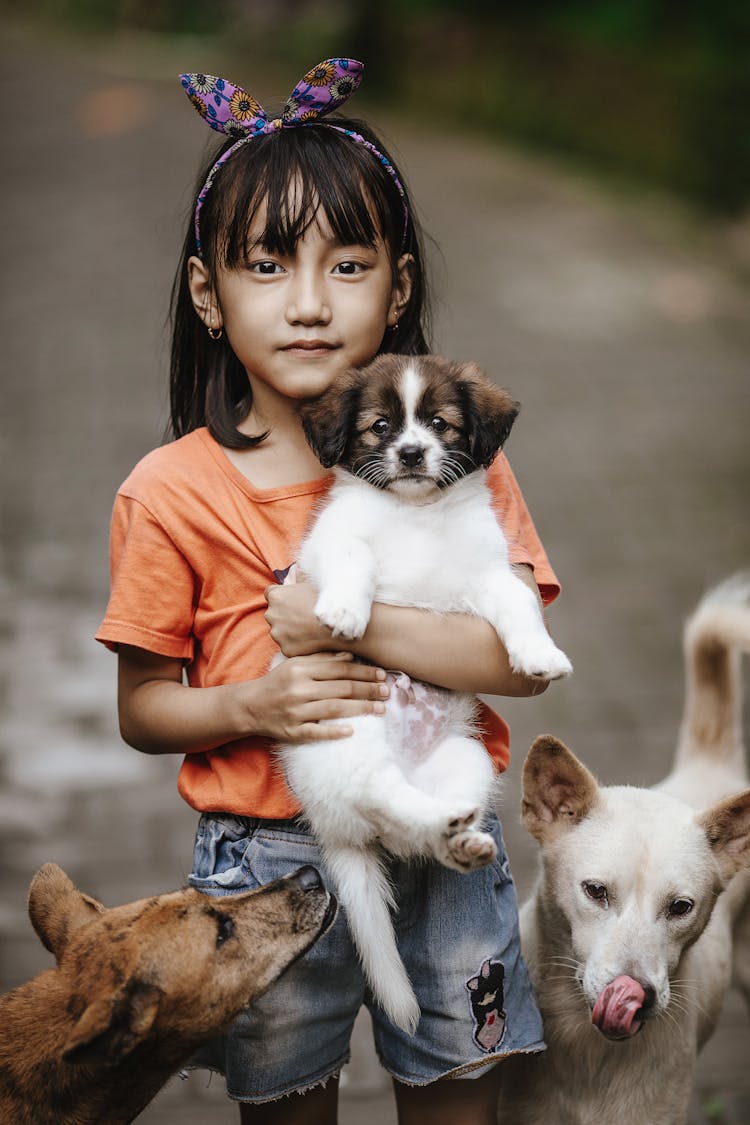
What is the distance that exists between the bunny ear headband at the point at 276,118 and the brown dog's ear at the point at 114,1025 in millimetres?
1637

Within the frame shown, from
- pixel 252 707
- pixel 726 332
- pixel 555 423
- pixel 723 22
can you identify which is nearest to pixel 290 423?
pixel 252 707

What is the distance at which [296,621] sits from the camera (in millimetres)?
2492

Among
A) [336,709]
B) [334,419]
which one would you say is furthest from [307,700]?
[334,419]

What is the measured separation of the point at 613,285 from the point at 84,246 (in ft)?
18.3

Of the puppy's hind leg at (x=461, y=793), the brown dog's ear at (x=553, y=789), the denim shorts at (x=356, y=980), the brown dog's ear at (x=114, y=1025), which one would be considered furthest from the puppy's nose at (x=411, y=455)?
the brown dog's ear at (x=114, y=1025)

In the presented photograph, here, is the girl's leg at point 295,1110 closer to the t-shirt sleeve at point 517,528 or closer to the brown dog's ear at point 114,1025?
the brown dog's ear at point 114,1025

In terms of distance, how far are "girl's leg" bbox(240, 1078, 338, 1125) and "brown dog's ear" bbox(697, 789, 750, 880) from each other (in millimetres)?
997

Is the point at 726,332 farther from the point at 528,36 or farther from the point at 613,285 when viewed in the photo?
the point at 528,36

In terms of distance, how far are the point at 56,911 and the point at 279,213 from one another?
1507mm

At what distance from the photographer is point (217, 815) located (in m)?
2.61

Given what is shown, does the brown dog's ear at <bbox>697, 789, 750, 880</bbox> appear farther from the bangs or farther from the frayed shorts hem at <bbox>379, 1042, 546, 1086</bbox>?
the bangs

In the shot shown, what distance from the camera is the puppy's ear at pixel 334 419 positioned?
257 cm

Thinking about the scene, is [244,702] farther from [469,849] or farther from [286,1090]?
[286,1090]

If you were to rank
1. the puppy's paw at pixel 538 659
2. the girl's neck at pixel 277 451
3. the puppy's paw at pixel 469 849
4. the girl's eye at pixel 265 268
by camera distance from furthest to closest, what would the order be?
the girl's neck at pixel 277 451 → the girl's eye at pixel 265 268 → the puppy's paw at pixel 538 659 → the puppy's paw at pixel 469 849
